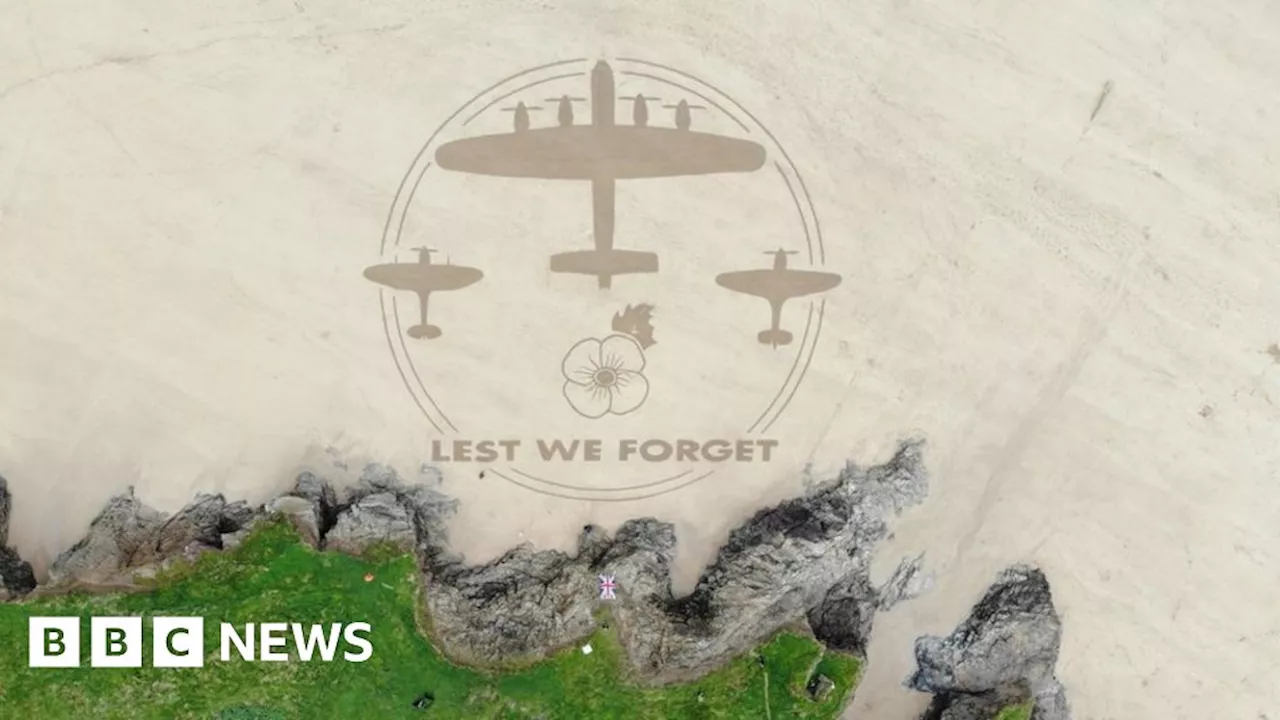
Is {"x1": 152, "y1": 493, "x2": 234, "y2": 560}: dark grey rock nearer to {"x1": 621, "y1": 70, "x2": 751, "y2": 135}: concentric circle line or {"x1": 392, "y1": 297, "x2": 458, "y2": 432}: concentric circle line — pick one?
{"x1": 392, "y1": 297, "x2": 458, "y2": 432}: concentric circle line

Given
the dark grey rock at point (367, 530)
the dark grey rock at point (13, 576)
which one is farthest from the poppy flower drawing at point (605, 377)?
the dark grey rock at point (13, 576)

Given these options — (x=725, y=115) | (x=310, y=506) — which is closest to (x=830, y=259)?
(x=725, y=115)

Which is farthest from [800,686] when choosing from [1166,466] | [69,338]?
[69,338]

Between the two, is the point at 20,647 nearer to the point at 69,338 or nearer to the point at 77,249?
the point at 69,338

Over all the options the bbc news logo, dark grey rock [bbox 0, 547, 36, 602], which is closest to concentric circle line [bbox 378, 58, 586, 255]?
the bbc news logo

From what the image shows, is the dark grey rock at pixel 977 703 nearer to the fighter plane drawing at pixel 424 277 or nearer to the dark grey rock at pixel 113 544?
the fighter plane drawing at pixel 424 277

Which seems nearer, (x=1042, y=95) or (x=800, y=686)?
(x=800, y=686)

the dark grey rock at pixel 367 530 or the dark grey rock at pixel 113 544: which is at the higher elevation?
the dark grey rock at pixel 367 530

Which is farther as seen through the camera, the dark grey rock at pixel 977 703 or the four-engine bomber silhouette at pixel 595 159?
the four-engine bomber silhouette at pixel 595 159
